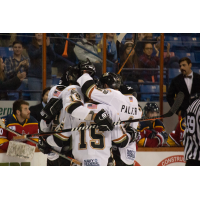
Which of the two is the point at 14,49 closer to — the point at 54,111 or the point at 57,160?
the point at 54,111

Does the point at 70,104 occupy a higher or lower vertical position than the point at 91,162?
higher

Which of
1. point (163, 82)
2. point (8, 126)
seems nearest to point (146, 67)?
point (163, 82)

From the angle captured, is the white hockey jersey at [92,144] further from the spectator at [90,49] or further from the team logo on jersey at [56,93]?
the spectator at [90,49]

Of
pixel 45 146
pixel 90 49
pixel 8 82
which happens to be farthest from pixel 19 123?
pixel 90 49

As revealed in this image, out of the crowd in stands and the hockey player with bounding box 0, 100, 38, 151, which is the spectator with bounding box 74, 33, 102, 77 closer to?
the crowd in stands

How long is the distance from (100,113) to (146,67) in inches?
46.9

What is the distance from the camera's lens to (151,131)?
9.98ft

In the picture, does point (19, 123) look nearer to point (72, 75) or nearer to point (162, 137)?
point (72, 75)

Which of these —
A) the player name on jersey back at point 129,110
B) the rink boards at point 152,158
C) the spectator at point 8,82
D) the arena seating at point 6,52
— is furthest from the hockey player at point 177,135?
the arena seating at point 6,52

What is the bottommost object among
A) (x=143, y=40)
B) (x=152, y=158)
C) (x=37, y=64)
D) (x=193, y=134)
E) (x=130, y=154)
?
(x=152, y=158)

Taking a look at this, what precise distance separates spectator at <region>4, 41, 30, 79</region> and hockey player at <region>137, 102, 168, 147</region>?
4.34ft

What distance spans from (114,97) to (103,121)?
0.22 metres

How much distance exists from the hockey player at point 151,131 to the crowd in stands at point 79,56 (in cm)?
19

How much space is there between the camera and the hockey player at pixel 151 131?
3023 millimetres
